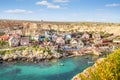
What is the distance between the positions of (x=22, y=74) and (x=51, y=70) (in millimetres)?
4454

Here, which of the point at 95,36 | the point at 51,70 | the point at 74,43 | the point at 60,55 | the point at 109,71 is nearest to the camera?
the point at 109,71

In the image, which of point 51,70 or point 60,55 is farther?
point 60,55

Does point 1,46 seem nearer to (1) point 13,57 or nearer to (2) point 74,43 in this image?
(1) point 13,57

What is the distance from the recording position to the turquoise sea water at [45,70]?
1158 inches

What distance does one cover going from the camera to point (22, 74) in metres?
30.8

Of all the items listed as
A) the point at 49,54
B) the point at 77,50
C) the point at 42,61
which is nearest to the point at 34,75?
the point at 42,61

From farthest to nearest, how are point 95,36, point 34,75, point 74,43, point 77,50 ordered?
point 95,36, point 74,43, point 77,50, point 34,75

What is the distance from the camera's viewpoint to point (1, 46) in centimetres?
4797

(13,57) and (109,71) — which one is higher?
(109,71)

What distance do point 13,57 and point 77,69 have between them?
12.0 meters

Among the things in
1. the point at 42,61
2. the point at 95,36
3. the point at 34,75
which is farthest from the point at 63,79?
the point at 95,36

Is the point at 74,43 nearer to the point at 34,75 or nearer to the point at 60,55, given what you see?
the point at 60,55

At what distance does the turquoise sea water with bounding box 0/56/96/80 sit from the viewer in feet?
96.5

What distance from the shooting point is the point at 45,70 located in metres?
33.2
